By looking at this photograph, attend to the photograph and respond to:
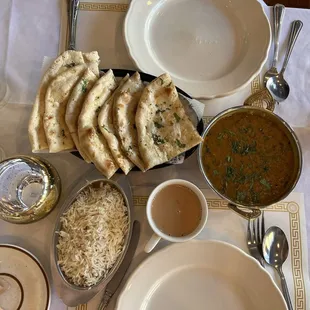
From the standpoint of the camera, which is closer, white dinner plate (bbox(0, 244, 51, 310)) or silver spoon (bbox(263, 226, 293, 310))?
white dinner plate (bbox(0, 244, 51, 310))

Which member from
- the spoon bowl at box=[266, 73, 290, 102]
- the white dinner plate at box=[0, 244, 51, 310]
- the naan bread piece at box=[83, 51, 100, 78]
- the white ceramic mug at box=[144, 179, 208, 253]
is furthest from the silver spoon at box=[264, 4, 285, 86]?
the white dinner plate at box=[0, 244, 51, 310]

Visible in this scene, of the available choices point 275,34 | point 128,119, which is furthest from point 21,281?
point 275,34

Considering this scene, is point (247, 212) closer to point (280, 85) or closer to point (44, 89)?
point (280, 85)

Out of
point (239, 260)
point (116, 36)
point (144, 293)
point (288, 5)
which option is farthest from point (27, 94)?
point (288, 5)

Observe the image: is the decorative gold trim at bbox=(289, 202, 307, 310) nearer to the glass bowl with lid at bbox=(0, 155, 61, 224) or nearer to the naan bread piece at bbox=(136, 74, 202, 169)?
the naan bread piece at bbox=(136, 74, 202, 169)

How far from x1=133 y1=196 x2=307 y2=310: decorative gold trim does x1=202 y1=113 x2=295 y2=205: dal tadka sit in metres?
0.10

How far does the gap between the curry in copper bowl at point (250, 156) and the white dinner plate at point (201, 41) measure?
16 centimetres

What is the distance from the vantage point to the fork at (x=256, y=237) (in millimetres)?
1424

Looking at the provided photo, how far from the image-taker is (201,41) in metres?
1.64

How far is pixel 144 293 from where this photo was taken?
1.36 m

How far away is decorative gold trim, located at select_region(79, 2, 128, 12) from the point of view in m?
1.68

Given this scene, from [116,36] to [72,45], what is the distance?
21 cm

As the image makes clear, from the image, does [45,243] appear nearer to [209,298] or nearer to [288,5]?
[209,298]

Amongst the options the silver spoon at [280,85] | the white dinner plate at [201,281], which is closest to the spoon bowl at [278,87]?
the silver spoon at [280,85]
